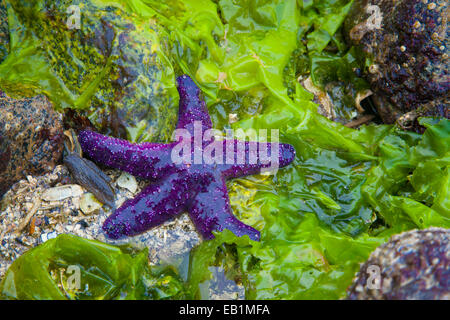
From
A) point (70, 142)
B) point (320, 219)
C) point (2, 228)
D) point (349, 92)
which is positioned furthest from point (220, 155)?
point (2, 228)

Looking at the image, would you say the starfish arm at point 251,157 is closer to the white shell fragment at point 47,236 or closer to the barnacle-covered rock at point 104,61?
the barnacle-covered rock at point 104,61

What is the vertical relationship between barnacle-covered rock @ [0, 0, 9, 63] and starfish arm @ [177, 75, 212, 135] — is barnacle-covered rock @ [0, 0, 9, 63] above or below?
above

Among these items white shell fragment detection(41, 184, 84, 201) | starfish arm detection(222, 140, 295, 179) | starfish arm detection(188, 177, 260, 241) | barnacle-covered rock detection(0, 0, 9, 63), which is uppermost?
barnacle-covered rock detection(0, 0, 9, 63)

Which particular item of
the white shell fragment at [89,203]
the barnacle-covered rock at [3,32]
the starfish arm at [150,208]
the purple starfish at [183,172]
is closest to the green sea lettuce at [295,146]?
the barnacle-covered rock at [3,32]

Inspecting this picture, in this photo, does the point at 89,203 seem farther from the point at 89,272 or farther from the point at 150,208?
the point at 89,272

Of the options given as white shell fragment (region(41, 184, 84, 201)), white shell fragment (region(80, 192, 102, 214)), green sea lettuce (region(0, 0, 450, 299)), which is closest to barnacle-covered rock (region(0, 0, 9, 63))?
green sea lettuce (region(0, 0, 450, 299))

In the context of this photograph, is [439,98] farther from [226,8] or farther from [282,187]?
[226,8]

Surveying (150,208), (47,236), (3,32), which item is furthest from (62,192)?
(3,32)

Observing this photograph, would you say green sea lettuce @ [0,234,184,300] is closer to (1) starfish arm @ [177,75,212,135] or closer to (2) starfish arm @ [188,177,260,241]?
(2) starfish arm @ [188,177,260,241]
